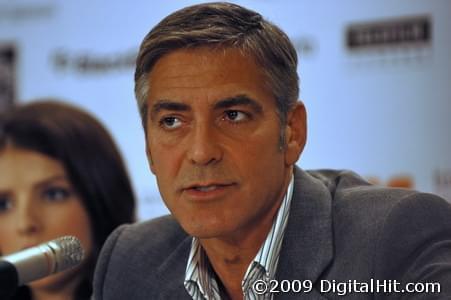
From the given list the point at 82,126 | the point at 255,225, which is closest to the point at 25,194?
the point at 82,126

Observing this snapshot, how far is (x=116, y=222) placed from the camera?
2.61 metres

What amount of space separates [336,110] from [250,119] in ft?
5.41

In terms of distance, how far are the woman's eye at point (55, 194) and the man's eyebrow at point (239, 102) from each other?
39.5 inches

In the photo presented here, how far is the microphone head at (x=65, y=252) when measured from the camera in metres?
1.55

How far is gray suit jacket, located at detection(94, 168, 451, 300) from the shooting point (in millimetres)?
1645

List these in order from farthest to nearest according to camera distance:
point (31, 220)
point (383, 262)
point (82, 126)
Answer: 1. point (82, 126)
2. point (31, 220)
3. point (383, 262)

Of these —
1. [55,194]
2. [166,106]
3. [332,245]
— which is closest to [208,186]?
[166,106]

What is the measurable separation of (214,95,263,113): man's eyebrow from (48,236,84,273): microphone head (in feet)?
1.32

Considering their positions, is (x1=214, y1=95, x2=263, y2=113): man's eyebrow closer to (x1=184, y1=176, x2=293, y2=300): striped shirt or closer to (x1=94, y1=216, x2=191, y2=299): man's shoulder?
(x1=184, y1=176, x2=293, y2=300): striped shirt

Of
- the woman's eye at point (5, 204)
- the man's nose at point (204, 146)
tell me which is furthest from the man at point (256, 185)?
the woman's eye at point (5, 204)

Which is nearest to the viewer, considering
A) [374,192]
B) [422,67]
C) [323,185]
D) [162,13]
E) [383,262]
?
[383,262]

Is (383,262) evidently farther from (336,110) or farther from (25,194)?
(336,110)

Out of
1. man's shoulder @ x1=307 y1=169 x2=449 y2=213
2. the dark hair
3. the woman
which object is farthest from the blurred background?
the dark hair

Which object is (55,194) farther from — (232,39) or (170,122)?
(232,39)
